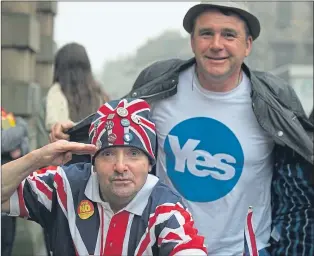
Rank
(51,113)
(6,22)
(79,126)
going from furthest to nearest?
1. (6,22)
2. (51,113)
3. (79,126)

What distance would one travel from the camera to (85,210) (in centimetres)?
234

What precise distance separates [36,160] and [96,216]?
0.30 metres

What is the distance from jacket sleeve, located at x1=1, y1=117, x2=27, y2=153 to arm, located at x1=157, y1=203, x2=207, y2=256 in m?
2.29

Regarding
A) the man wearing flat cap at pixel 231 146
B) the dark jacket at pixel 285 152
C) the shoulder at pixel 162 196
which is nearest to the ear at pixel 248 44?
the man wearing flat cap at pixel 231 146

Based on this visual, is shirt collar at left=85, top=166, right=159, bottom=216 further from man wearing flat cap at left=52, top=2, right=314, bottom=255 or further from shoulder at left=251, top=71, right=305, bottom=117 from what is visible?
shoulder at left=251, top=71, right=305, bottom=117

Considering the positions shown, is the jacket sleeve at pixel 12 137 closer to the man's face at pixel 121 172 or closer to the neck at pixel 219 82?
the neck at pixel 219 82

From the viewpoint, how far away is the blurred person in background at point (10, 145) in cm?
437

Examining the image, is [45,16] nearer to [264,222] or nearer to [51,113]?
[51,113]

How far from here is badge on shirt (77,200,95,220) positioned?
2.33 m

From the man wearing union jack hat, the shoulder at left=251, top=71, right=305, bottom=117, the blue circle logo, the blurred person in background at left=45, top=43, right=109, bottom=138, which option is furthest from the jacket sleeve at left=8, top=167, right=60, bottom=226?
the blurred person in background at left=45, top=43, right=109, bottom=138

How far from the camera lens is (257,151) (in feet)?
9.87

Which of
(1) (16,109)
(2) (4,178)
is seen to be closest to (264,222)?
(2) (4,178)

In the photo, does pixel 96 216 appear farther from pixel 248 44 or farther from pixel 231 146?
pixel 248 44

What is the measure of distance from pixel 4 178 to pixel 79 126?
711 millimetres
